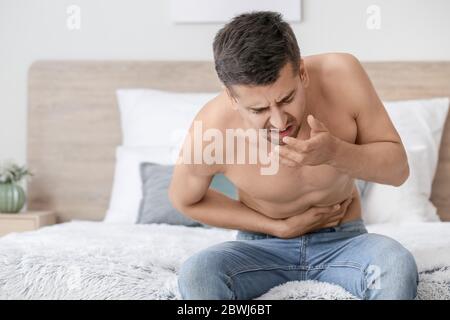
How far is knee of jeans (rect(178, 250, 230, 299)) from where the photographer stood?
4.87ft

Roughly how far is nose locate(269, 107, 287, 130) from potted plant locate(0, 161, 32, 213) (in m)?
2.15

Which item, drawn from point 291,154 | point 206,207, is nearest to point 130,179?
point 206,207

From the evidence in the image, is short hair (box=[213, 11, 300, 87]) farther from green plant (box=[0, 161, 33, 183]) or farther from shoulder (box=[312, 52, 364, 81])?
green plant (box=[0, 161, 33, 183])

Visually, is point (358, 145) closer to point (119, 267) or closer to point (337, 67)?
point (337, 67)

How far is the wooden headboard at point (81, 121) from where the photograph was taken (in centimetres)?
352

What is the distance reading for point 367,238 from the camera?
1.66 m

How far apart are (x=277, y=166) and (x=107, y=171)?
1.90 meters

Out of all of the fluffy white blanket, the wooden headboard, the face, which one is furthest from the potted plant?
the face

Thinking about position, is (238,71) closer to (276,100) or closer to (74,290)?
(276,100)

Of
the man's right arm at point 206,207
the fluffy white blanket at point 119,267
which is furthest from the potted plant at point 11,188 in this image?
the man's right arm at point 206,207

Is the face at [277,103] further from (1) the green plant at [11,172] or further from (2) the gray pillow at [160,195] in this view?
(1) the green plant at [11,172]

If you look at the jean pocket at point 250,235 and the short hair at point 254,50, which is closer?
the short hair at point 254,50

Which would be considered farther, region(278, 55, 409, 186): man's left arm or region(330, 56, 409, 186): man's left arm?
region(330, 56, 409, 186): man's left arm
